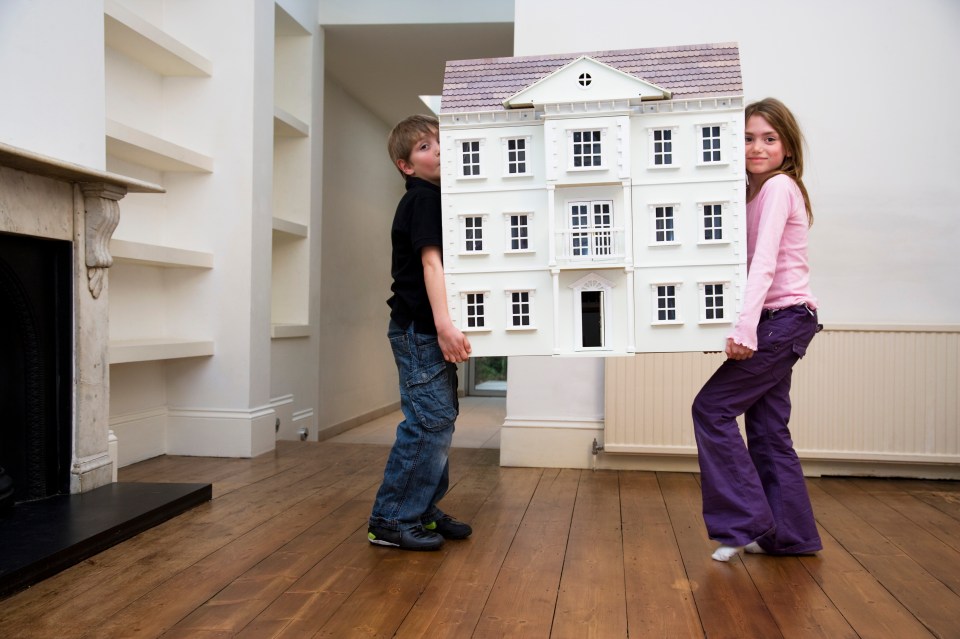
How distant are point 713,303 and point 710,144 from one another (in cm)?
45

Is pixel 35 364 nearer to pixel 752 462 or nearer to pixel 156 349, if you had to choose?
pixel 156 349

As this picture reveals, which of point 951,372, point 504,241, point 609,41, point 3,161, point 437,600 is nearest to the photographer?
point 437,600

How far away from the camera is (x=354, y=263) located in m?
7.26

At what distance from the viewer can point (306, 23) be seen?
5.19 meters

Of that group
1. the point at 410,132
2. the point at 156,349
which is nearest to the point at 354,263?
the point at 156,349

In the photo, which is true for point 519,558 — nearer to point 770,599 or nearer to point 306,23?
point 770,599

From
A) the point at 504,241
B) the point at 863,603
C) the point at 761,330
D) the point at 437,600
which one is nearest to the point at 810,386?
the point at 761,330

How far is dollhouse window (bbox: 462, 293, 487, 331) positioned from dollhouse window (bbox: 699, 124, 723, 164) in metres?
0.75

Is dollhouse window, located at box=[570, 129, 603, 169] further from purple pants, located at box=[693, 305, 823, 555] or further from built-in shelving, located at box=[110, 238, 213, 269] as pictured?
built-in shelving, located at box=[110, 238, 213, 269]

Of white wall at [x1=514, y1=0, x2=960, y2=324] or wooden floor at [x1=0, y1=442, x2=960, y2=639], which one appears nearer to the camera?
wooden floor at [x1=0, y1=442, x2=960, y2=639]

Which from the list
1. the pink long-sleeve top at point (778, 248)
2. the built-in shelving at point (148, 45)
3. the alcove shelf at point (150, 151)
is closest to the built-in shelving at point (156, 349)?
the alcove shelf at point (150, 151)

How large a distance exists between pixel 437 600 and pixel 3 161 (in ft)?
6.27

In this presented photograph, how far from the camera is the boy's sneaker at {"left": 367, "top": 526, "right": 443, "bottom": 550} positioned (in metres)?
2.49

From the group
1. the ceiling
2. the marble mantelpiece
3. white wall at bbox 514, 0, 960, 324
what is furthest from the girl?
the ceiling
